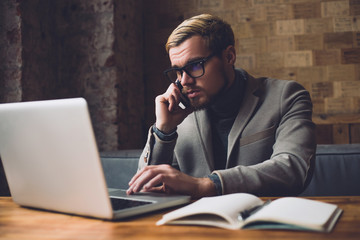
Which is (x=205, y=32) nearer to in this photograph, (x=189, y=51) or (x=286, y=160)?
(x=189, y=51)

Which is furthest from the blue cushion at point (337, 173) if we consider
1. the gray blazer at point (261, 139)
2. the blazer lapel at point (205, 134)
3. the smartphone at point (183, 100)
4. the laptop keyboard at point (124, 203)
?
the laptop keyboard at point (124, 203)

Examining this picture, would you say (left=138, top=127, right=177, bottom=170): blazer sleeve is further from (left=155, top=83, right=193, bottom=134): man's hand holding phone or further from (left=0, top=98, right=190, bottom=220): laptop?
Result: (left=0, top=98, right=190, bottom=220): laptop

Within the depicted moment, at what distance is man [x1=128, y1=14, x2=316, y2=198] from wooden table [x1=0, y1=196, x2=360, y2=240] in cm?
56

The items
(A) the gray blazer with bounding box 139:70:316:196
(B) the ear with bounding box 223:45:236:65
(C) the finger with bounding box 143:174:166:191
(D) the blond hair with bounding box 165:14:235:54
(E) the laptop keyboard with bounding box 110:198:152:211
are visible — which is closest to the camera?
(E) the laptop keyboard with bounding box 110:198:152:211

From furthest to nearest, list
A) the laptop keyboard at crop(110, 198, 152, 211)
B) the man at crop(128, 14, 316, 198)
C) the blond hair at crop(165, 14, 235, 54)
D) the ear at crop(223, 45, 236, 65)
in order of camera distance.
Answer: the ear at crop(223, 45, 236, 65) < the blond hair at crop(165, 14, 235, 54) < the man at crop(128, 14, 316, 198) < the laptop keyboard at crop(110, 198, 152, 211)

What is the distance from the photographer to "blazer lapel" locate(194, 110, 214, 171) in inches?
61.6

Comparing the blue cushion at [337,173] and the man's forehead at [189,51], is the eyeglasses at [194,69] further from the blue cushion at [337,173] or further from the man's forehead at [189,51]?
the blue cushion at [337,173]

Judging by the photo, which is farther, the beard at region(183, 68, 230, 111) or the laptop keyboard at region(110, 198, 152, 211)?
the beard at region(183, 68, 230, 111)

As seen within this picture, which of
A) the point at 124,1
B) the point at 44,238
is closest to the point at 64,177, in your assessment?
the point at 44,238

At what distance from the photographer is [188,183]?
3.29 ft

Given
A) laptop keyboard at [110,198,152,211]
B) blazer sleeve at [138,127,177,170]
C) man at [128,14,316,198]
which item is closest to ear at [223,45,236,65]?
man at [128,14,316,198]

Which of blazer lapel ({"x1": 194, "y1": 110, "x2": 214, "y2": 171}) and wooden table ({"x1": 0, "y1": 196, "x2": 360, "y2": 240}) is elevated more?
wooden table ({"x1": 0, "y1": 196, "x2": 360, "y2": 240})

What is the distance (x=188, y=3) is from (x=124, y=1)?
21.6 inches

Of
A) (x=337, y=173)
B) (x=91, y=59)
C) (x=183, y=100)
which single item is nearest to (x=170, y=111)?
(x=183, y=100)
